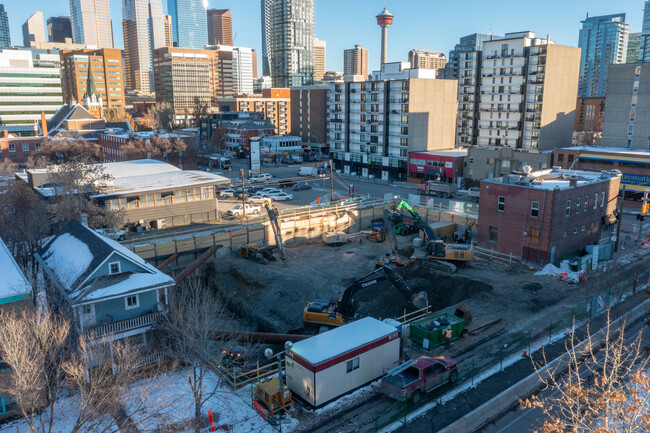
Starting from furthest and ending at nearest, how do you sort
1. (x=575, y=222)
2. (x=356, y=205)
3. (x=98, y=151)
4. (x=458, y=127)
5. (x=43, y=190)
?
(x=458, y=127)
(x=98, y=151)
(x=356, y=205)
(x=43, y=190)
(x=575, y=222)

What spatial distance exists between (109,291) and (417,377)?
52.7ft

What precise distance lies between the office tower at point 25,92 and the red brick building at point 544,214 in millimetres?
132998

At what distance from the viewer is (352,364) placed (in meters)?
22.3

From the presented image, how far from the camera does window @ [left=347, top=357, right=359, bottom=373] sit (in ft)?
72.8

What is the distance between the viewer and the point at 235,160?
395 feet

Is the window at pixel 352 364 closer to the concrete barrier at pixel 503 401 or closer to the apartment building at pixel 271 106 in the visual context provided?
the concrete barrier at pixel 503 401

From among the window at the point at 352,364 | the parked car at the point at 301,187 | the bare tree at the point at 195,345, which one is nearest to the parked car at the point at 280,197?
the parked car at the point at 301,187

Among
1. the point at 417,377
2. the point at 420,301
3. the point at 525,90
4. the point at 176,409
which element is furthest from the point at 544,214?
the point at 525,90

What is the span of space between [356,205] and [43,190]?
3432 centimetres

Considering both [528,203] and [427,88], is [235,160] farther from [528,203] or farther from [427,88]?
[528,203]

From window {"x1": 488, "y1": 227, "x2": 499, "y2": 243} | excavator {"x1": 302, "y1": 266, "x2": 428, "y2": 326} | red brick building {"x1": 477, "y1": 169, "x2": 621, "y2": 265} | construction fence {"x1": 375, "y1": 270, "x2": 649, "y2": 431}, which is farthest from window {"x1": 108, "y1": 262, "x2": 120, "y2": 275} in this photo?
window {"x1": 488, "y1": 227, "x2": 499, "y2": 243}

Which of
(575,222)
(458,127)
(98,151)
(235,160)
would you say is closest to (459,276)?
(575,222)

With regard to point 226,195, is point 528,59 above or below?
above

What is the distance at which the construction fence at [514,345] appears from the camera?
819 inches
